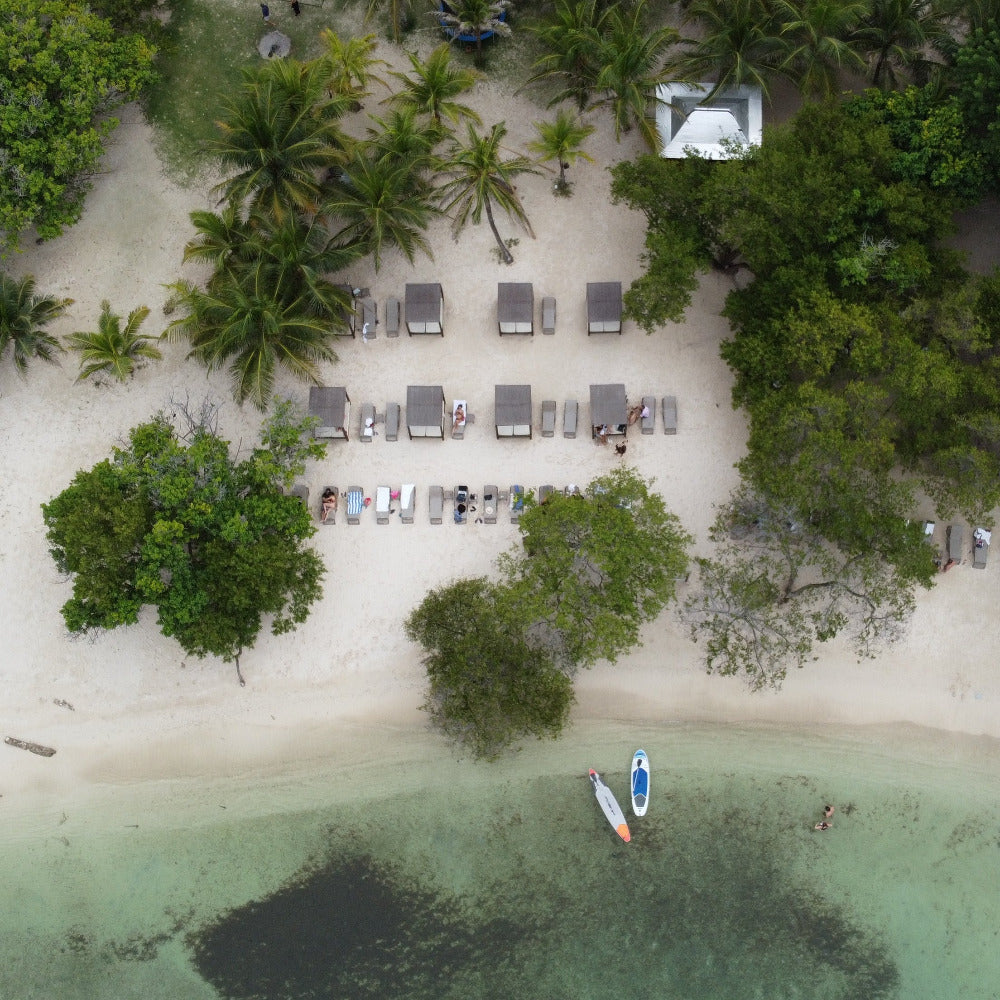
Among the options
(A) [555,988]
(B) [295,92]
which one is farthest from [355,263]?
(A) [555,988]

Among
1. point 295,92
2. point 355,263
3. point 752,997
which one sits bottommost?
point 752,997

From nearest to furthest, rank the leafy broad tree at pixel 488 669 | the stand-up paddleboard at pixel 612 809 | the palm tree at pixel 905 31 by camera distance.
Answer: the leafy broad tree at pixel 488 669 < the stand-up paddleboard at pixel 612 809 < the palm tree at pixel 905 31

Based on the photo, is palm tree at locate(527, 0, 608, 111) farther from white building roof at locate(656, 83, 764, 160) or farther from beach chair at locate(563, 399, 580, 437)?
beach chair at locate(563, 399, 580, 437)

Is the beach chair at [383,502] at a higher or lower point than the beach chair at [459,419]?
lower

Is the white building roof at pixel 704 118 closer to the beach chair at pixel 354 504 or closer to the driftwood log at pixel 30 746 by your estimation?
the beach chair at pixel 354 504

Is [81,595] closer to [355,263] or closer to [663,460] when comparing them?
[355,263]

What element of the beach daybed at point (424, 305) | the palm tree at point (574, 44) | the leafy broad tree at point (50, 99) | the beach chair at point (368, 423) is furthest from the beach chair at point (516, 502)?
the leafy broad tree at point (50, 99)
